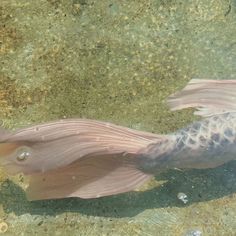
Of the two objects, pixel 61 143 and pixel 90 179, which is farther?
pixel 90 179

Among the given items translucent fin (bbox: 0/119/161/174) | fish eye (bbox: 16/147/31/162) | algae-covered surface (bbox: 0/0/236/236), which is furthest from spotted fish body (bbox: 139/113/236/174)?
fish eye (bbox: 16/147/31/162)

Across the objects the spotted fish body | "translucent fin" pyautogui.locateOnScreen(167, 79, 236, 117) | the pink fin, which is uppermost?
"translucent fin" pyautogui.locateOnScreen(167, 79, 236, 117)

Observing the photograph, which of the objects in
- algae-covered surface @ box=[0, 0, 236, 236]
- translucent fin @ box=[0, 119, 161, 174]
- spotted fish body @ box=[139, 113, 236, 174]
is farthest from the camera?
algae-covered surface @ box=[0, 0, 236, 236]

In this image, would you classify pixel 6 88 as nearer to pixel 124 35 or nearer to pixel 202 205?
pixel 124 35

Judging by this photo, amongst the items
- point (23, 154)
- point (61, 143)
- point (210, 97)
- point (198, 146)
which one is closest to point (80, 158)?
point (61, 143)

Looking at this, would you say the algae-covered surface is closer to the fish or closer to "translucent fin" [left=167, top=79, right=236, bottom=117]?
the fish

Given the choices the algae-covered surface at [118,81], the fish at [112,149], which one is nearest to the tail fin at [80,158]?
the fish at [112,149]

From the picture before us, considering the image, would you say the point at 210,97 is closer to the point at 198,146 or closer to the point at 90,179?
the point at 198,146
